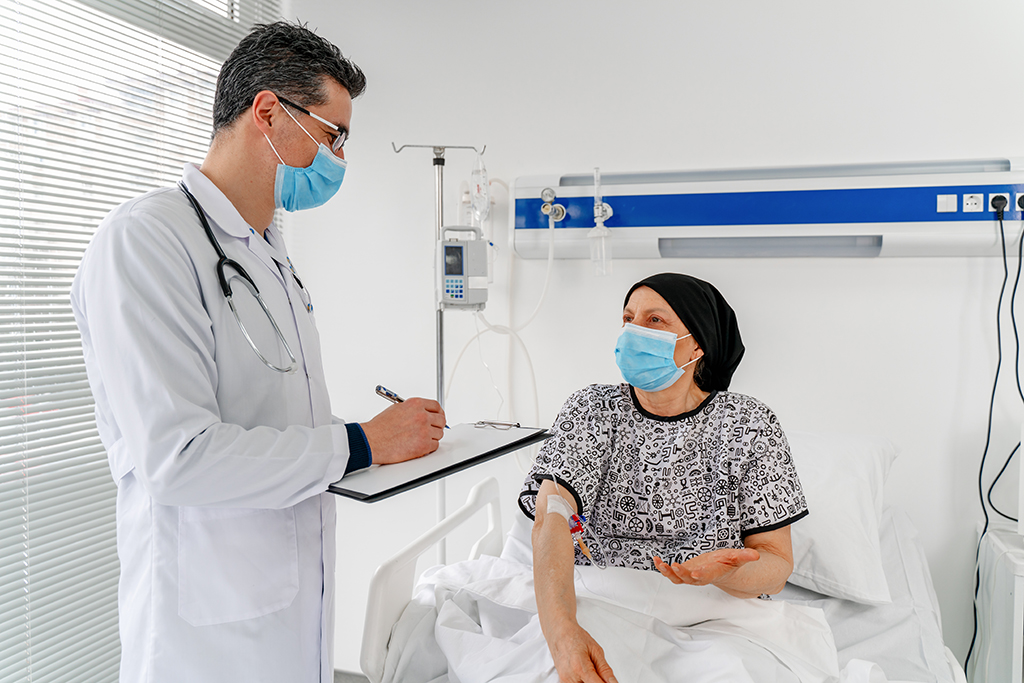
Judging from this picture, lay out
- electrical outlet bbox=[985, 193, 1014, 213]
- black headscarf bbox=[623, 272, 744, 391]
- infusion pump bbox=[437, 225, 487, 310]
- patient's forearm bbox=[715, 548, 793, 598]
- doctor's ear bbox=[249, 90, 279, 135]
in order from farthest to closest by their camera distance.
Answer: infusion pump bbox=[437, 225, 487, 310] < electrical outlet bbox=[985, 193, 1014, 213] < black headscarf bbox=[623, 272, 744, 391] < patient's forearm bbox=[715, 548, 793, 598] < doctor's ear bbox=[249, 90, 279, 135]

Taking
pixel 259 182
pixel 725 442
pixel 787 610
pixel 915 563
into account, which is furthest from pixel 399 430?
pixel 915 563

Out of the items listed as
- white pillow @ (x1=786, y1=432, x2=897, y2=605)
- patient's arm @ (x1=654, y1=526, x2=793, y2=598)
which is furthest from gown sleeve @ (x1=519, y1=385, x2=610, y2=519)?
white pillow @ (x1=786, y1=432, x2=897, y2=605)

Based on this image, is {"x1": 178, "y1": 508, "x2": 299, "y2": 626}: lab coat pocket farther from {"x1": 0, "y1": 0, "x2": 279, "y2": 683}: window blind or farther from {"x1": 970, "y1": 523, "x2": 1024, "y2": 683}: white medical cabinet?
{"x1": 970, "y1": 523, "x2": 1024, "y2": 683}: white medical cabinet

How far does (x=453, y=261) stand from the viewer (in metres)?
2.24

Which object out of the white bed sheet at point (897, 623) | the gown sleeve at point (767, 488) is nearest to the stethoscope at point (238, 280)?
the gown sleeve at point (767, 488)

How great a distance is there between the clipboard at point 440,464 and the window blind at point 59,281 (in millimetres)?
1144

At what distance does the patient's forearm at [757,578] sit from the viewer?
135cm

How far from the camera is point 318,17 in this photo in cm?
265

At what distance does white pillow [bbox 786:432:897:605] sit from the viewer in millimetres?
1641

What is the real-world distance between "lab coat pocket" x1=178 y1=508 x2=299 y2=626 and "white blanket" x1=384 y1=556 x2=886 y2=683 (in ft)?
0.85

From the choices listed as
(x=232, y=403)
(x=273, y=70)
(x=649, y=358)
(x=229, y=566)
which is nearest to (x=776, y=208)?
(x=649, y=358)

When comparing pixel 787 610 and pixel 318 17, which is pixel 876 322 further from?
pixel 318 17

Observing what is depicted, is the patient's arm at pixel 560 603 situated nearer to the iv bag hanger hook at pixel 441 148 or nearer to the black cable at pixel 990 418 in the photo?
the iv bag hanger hook at pixel 441 148

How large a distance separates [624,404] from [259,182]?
92cm
